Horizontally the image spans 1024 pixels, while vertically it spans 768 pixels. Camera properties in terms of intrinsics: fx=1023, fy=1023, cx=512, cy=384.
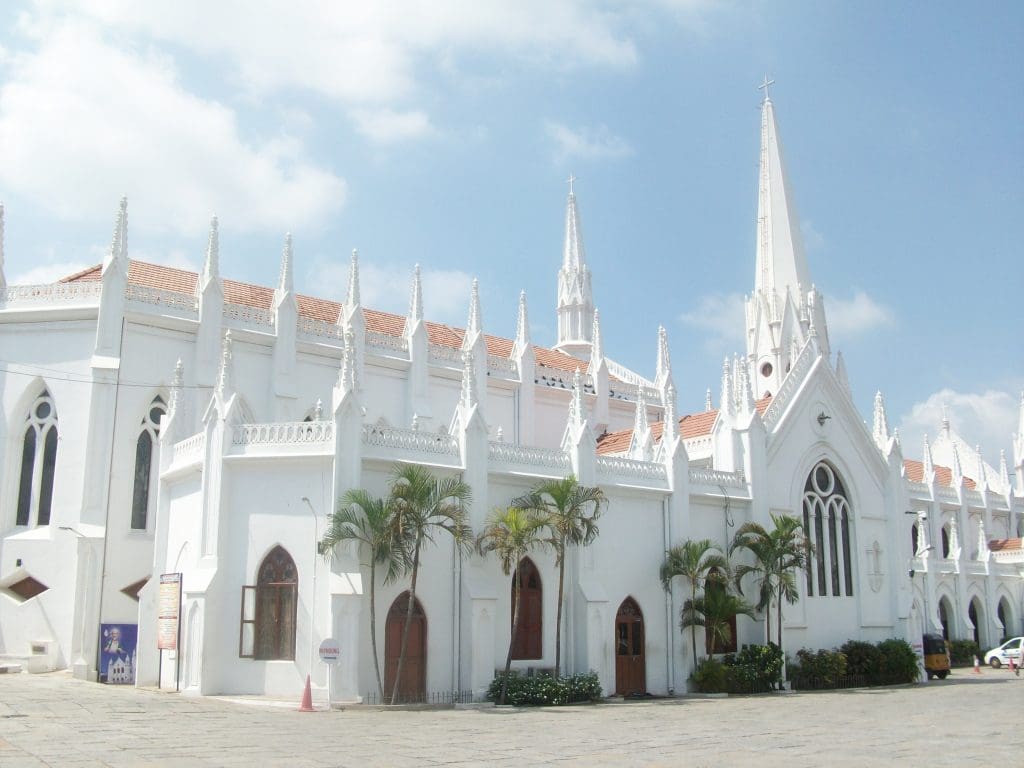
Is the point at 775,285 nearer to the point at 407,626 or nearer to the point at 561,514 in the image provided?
the point at 561,514

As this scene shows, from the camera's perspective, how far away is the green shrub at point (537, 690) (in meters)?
24.1

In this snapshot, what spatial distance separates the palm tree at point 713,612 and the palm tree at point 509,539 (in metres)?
6.20

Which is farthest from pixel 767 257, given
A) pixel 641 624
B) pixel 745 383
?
pixel 641 624

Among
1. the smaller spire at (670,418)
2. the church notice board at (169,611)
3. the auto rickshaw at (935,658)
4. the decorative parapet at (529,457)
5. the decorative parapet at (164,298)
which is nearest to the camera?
the church notice board at (169,611)

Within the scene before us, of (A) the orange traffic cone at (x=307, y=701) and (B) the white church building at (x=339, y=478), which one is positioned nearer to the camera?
(A) the orange traffic cone at (x=307, y=701)

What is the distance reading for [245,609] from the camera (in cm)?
2341

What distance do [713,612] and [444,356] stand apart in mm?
13591

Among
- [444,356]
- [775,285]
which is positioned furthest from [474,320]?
[775,285]

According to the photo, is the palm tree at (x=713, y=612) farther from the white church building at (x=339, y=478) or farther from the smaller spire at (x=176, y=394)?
the smaller spire at (x=176, y=394)

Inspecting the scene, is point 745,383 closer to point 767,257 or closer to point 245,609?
point 245,609

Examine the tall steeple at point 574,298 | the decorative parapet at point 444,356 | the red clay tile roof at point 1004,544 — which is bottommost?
the red clay tile roof at point 1004,544

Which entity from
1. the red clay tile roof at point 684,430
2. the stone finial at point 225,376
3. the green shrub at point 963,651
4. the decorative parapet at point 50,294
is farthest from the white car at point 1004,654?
the decorative parapet at point 50,294

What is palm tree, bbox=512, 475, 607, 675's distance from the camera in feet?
84.5

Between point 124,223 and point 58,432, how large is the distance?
642 centimetres
